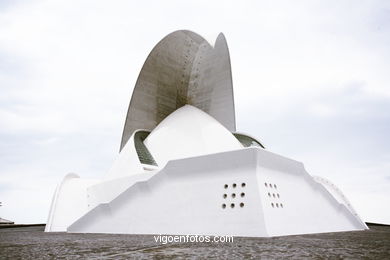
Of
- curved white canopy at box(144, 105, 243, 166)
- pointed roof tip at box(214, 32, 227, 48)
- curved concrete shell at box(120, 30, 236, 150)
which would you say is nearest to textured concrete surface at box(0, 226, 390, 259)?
curved white canopy at box(144, 105, 243, 166)

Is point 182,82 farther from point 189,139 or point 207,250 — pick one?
point 207,250

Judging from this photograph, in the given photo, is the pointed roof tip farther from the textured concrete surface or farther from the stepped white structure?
the textured concrete surface

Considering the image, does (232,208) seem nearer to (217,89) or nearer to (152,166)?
(152,166)

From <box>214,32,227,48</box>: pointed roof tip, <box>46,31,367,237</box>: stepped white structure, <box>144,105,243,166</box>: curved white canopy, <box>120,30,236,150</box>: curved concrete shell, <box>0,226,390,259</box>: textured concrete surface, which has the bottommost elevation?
<box>0,226,390,259</box>: textured concrete surface

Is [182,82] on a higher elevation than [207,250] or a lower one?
higher

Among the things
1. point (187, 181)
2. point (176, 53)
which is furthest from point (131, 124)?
point (187, 181)

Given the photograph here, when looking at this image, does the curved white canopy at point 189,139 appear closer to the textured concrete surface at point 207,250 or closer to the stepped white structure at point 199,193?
the stepped white structure at point 199,193

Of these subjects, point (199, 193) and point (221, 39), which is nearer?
point (199, 193)

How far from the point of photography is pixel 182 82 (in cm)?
1917

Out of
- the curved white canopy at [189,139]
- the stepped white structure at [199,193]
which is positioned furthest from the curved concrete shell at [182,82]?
the curved white canopy at [189,139]

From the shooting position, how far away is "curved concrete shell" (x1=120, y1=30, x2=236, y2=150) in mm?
17605

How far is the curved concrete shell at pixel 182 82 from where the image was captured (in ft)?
57.8

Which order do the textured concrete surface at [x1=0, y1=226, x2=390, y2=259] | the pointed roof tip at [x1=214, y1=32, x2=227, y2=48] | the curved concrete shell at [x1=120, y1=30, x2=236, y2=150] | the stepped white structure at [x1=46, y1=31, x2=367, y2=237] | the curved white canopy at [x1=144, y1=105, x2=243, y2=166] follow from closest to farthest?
the textured concrete surface at [x1=0, y1=226, x2=390, y2=259] < the stepped white structure at [x1=46, y1=31, x2=367, y2=237] < the curved white canopy at [x1=144, y1=105, x2=243, y2=166] < the curved concrete shell at [x1=120, y1=30, x2=236, y2=150] < the pointed roof tip at [x1=214, y1=32, x2=227, y2=48]

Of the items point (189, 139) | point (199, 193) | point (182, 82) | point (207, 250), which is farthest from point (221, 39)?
point (207, 250)
